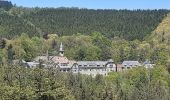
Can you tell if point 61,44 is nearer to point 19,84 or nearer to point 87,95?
point 87,95

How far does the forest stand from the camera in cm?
3553

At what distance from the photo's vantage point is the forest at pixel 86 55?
35.5 metres

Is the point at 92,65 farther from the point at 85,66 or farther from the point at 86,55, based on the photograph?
the point at 86,55

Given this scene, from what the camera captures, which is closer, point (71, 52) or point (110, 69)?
point (110, 69)

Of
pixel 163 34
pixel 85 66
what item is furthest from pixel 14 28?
pixel 85 66

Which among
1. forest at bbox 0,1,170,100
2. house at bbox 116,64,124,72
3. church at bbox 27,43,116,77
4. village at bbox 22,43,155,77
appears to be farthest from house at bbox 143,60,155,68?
church at bbox 27,43,116,77

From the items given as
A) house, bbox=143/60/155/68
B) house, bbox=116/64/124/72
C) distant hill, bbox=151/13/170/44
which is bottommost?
house, bbox=116/64/124/72

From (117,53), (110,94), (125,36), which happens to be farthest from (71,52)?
(110,94)

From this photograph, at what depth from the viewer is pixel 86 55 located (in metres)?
146

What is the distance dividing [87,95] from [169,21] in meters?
124

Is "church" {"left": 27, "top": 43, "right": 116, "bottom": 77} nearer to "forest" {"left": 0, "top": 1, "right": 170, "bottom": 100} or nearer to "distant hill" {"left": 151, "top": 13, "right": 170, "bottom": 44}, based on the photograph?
"forest" {"left": 0, "top": 1, "right": 170, "bottom": 100}

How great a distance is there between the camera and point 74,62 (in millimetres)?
134125

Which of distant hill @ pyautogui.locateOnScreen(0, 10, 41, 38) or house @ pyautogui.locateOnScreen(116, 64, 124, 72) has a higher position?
distant hill @ pyautogui.locateOnScreen(0, 10, 41, 38)

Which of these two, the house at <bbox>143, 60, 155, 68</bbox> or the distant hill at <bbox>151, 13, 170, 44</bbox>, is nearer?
the house at <bbox>143, 60, 155, 68</bbox>
